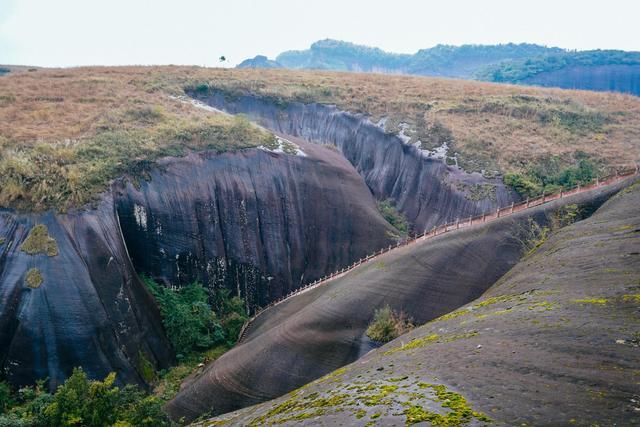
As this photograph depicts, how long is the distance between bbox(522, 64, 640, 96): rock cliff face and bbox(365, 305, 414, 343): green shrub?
373 ft

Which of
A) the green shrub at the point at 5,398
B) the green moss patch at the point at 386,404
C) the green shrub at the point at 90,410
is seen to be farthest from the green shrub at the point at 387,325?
the green shrub at the point at 5,398

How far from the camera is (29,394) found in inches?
643

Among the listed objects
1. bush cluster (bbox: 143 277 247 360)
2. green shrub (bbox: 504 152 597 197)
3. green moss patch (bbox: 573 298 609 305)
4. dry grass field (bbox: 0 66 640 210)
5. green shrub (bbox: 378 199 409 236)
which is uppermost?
dry grass field (bbox: 0 66 640 210)

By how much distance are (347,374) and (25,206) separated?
60.7ft

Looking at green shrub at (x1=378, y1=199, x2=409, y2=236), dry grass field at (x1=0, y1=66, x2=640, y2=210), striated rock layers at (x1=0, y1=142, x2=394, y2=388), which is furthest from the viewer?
green shrub at (x1=378, y1=199, x2=409, y2=236)

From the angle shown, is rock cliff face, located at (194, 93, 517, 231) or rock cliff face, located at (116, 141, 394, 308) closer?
rock cliff face, located at (116, 141, 394, 308)

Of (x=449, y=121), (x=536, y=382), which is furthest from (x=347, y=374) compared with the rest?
(x=449, y=121)

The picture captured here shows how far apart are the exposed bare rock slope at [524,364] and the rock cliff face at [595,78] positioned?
4638 inches

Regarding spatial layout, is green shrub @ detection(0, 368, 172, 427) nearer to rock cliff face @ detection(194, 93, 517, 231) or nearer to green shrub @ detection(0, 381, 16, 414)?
green shrub @ detection(0, 381, 16, 414)

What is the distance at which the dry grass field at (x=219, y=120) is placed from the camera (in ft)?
84.3

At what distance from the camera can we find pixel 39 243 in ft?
69.2

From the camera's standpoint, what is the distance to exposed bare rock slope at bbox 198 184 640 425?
678cm

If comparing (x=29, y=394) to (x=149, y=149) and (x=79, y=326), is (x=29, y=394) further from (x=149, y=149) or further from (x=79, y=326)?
(x=149, y=149)

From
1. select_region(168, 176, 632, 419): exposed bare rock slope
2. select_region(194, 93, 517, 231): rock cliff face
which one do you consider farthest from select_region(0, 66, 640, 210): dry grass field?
select_region(168, 176, 632, 419): exposed bare rock slope
